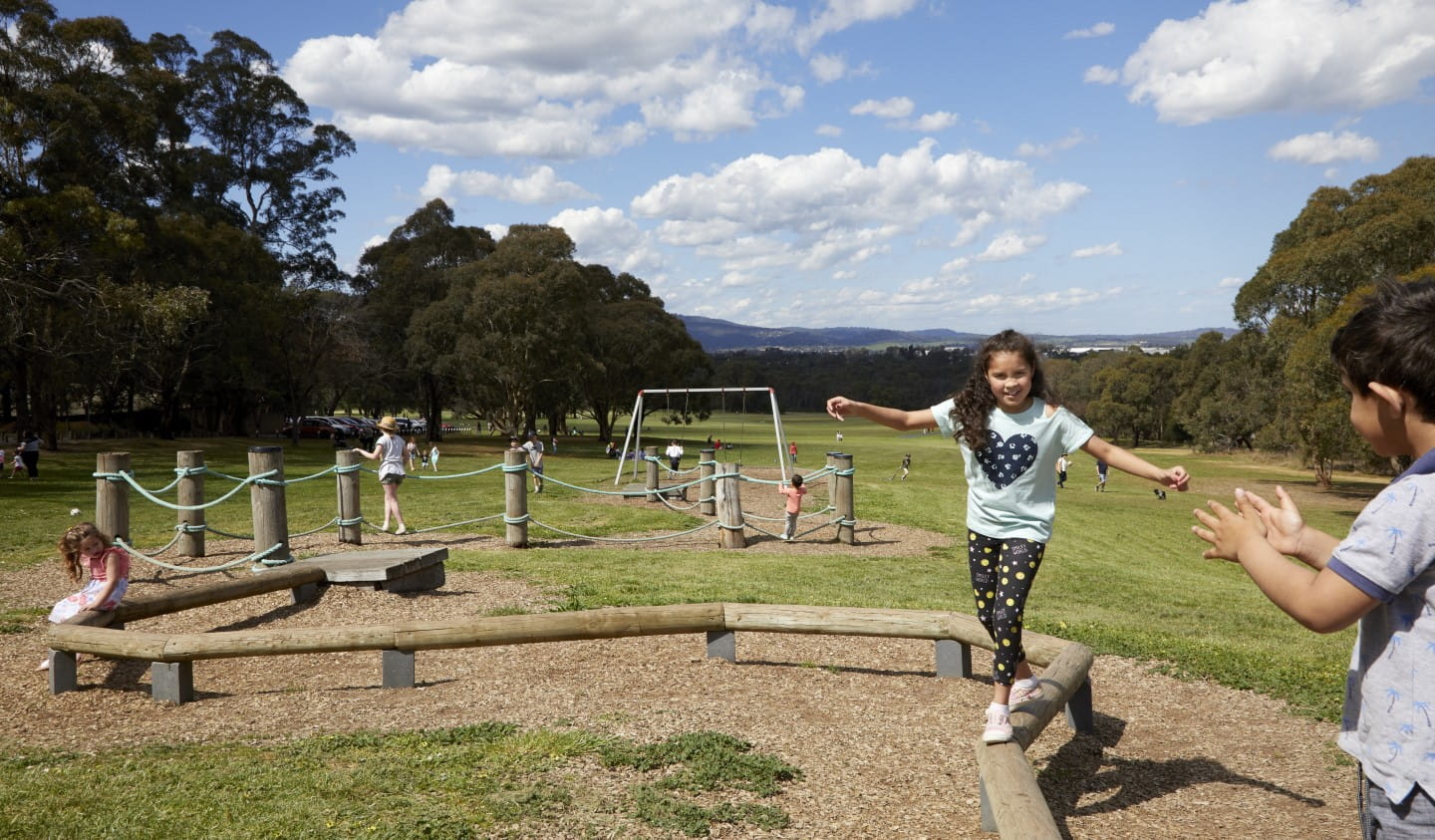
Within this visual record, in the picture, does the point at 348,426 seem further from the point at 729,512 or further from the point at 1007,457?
the point at 1007,457

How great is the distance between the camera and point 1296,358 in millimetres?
33000

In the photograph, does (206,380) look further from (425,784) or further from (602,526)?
(425,784)

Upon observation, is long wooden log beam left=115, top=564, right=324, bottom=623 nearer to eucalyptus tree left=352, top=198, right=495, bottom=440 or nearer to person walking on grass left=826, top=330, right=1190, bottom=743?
person walking on grass left=826, top=330, right=1190, bottom=743

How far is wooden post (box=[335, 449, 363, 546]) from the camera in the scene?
42.8 feet

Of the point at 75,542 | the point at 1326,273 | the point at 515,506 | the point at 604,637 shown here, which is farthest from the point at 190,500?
the point at 1326,273

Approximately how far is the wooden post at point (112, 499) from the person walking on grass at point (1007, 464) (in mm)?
10144

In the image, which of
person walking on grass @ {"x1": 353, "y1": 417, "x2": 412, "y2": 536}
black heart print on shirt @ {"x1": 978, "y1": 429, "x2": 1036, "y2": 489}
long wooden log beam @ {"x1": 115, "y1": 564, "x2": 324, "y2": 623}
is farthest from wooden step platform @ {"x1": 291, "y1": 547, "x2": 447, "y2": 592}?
black heart print on shirt @ {"x1": 978, "y1": 429, "x2": 1036, "y2": 489}

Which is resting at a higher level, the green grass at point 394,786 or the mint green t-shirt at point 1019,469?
the mint green t-shirt at point 1019,469

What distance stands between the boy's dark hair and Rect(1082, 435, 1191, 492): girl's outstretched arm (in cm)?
149

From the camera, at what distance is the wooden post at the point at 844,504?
1566 centimetres

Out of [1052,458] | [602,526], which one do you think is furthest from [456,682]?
[602,526]

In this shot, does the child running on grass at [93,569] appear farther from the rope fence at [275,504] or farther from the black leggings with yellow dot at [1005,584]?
the black leggings with yellow dot at [1005,584]

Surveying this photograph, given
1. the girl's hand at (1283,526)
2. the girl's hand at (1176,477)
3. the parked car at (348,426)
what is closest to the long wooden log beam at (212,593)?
the girl's hand at (1176,477)

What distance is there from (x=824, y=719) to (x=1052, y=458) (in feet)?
6.56
